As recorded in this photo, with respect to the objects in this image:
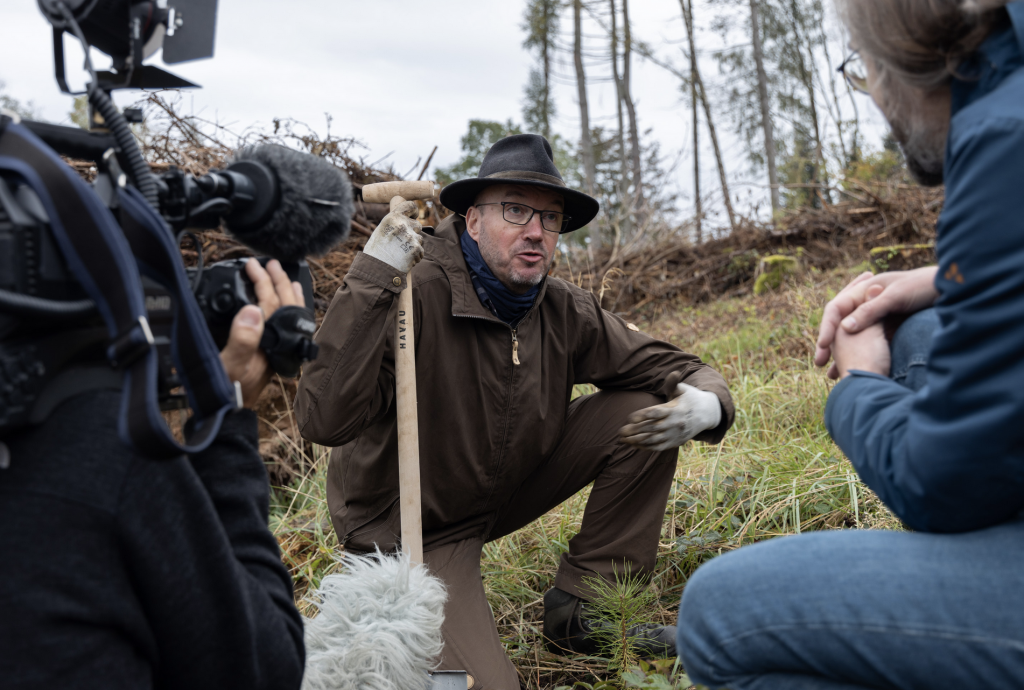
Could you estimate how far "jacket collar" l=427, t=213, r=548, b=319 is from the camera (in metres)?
2.78

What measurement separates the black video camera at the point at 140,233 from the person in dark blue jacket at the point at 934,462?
96 cm

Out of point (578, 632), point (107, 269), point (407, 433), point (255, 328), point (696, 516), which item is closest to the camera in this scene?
point (107, 269)

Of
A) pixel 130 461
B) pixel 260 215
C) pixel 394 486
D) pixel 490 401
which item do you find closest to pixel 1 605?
pixel 130 461

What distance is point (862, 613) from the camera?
116cm

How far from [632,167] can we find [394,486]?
1591 cm

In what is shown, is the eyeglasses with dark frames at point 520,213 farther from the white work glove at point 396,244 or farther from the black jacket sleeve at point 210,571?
the black jacket sleeve at point 210,571

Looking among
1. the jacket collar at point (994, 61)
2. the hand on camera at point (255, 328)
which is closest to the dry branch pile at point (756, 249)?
the hand on camera at point (255, 328)

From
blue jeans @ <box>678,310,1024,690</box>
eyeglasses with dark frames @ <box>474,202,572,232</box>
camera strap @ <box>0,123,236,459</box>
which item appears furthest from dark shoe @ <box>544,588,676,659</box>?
camera strap @ <box>0,123,236,459</box>

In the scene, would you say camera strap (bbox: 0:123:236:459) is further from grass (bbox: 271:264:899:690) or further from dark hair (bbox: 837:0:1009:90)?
grass (bbox: 271:264:899:690)

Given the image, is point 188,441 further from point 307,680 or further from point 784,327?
point 784,327

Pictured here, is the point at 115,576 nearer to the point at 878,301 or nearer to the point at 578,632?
the point at 878,301

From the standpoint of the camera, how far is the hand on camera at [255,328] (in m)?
1.28

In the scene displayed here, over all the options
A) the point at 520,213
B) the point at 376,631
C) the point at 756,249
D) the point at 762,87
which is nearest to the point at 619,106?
the point at 762,87

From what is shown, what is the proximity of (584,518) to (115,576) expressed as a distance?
2.13 metres
